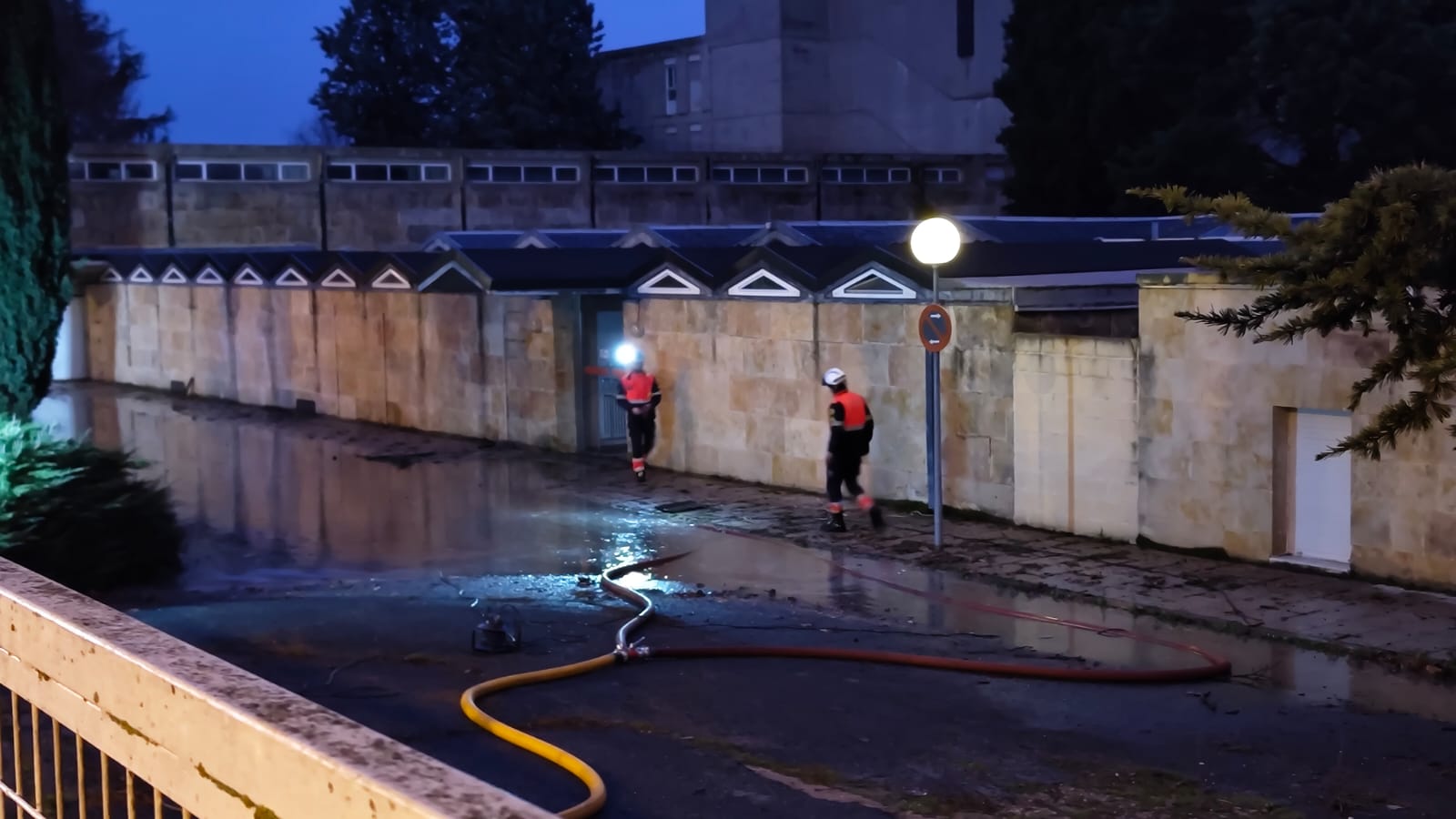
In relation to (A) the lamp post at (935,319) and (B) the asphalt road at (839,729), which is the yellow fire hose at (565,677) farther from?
(A) the lamp post at (935,319)

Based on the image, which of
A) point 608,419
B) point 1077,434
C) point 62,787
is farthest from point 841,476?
point 62,787

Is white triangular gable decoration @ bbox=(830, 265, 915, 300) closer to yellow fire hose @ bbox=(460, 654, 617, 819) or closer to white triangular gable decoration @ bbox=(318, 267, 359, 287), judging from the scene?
yellow fire hose @ bbox=(460, 654, 617, 819)

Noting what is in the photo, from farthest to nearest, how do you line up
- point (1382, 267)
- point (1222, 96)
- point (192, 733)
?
point (1222, 96), point (1382, 267), point (192, 733)

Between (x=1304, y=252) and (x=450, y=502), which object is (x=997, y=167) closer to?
(x=450, y=502)

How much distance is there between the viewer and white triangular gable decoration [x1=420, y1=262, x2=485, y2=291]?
23.0 metres

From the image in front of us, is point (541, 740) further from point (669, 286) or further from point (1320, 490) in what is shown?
point (669, 286)

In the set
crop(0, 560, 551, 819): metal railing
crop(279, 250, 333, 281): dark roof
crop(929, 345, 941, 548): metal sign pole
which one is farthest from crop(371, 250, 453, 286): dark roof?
crop(0, 560, 551, 819): metal railing

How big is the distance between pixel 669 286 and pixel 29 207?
8.86m

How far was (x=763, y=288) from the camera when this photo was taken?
18.7 meters

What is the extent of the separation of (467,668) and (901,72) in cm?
4977

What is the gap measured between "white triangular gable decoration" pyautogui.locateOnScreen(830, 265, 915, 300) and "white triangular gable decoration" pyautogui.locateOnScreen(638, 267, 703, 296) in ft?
9.13

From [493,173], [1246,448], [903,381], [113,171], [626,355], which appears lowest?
[1246,448]

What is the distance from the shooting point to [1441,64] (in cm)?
3506

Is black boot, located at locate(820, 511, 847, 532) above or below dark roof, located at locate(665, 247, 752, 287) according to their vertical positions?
below
